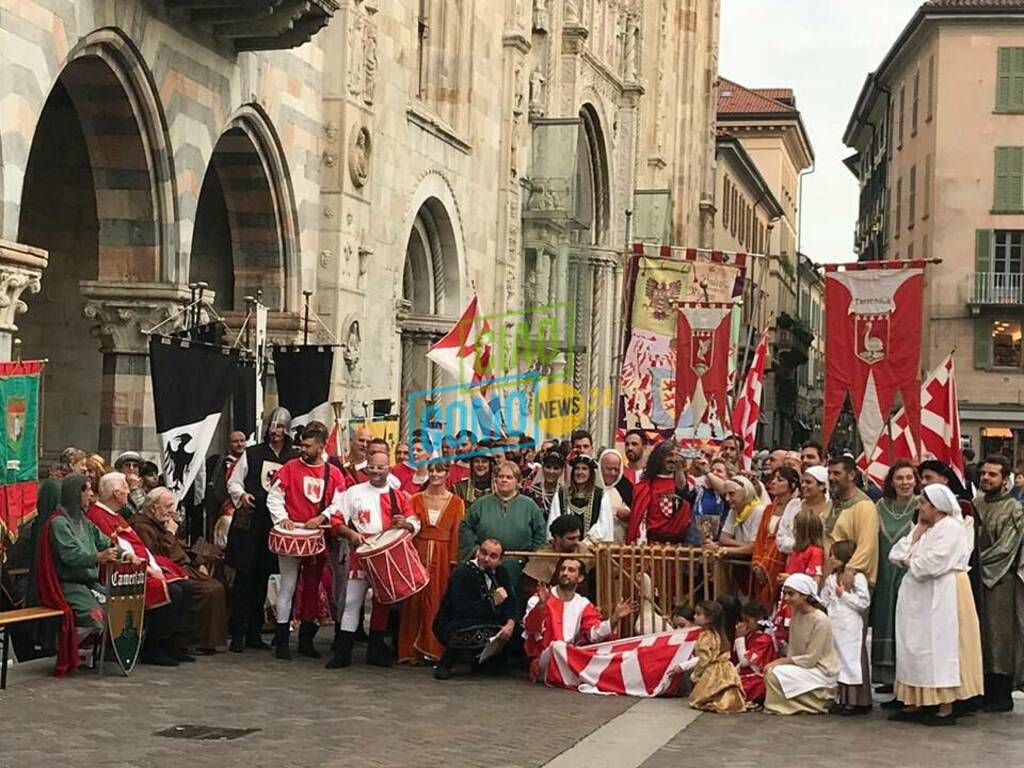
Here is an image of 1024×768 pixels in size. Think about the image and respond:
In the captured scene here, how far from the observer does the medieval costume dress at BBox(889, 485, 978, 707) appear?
12305mm

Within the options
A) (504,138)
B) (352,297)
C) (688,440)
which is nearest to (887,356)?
(688,440)

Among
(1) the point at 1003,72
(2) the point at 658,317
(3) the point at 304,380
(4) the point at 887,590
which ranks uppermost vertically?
(1) the point at 1003,72

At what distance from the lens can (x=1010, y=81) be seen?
55.0 m

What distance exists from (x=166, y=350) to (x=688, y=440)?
8.51 metres

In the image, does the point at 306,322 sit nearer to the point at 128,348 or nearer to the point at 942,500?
the point at 128,348

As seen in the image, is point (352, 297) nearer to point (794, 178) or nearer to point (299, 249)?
point (299, 249)

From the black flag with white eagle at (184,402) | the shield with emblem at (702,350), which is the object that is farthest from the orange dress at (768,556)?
the shield with emblem at (702,350)

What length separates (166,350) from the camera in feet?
50.7

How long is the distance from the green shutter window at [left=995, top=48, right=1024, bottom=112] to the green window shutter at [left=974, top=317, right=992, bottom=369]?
6315 mm

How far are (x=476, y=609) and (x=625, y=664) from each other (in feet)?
4.05

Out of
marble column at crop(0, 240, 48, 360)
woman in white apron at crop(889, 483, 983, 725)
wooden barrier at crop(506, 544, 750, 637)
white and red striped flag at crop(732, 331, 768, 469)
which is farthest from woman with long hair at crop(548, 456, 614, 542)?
white and red striped flag at crop(732, 331, 768, 469)

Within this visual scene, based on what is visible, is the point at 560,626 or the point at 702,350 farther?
the point at 702,350

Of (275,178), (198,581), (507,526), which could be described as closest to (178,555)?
(198,581)

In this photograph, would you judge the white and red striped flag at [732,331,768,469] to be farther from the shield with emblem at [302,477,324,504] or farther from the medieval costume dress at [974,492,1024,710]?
the medieval costume dress at [974,492,1024,710]
